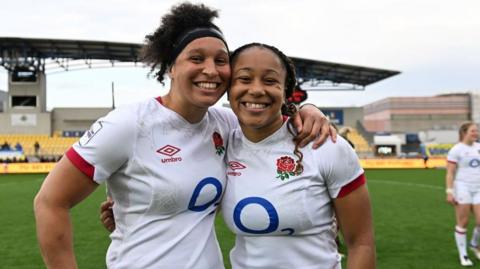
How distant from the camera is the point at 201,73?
2.16m

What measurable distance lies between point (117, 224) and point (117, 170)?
0.30 metres

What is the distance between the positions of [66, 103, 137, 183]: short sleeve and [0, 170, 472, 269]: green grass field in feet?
14.2

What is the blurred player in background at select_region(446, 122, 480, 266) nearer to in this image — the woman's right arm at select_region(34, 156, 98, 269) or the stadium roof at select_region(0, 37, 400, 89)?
the woman's right arm at select_region(34, 156, 98, 269)

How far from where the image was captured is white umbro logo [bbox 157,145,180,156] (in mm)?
2141

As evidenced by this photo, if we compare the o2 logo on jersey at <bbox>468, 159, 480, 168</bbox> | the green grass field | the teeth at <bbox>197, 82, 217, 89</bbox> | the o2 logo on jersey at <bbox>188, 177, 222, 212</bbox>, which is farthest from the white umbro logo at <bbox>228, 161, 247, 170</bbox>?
the o2 logo on jersey at <bbox>468, 159, 480, 168</bbox>

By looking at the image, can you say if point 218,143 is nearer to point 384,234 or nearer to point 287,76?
point 287,76

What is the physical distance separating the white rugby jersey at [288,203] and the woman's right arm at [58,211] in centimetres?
70

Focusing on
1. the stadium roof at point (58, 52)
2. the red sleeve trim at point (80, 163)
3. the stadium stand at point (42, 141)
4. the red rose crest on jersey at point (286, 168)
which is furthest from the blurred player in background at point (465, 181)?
the stadium stand at point (42, 141)

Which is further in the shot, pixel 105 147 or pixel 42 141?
pixel 42 141

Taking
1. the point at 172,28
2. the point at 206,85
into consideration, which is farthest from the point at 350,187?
the point at 172,28

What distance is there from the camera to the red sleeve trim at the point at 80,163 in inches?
77.2

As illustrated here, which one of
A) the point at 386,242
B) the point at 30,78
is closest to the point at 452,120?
the point at 30,78

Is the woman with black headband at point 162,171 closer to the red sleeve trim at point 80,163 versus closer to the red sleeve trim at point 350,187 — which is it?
the red sleeve trim at point 80,163

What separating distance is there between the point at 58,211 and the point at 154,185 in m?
0.39
